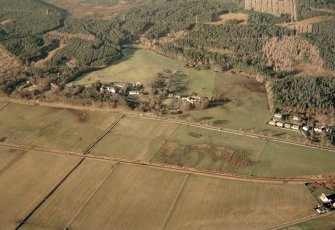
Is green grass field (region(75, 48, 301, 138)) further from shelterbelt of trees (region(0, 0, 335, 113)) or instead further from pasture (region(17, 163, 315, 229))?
pasture (region(17, 163, 315, 229))

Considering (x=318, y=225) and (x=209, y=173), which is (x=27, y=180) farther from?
(x=318, y=225)

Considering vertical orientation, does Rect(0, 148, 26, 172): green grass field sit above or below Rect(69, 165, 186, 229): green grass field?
above

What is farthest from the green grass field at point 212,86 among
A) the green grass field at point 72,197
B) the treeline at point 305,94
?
the green grass field at point 72,197

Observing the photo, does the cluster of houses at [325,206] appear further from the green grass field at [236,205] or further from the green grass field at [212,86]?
the green grass field at [212,86]

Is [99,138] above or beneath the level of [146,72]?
beneath

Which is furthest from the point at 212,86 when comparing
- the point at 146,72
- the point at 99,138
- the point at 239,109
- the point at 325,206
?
the point at 325,206

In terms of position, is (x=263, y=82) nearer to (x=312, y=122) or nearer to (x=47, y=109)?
(x=312, y=122)

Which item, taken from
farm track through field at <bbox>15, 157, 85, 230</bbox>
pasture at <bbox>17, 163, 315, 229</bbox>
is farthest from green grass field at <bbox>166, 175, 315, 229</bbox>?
farm track through field at <bbox>15, 157, 85, 230</bbox>
